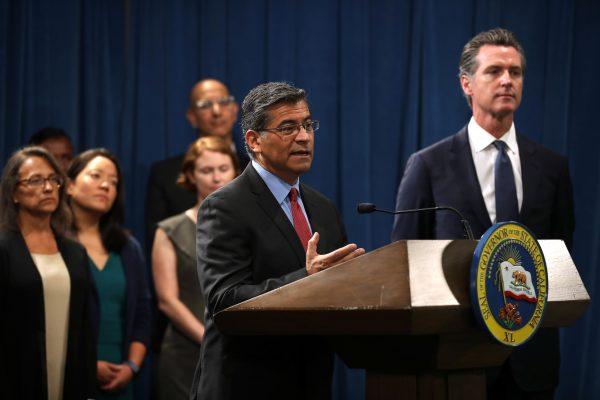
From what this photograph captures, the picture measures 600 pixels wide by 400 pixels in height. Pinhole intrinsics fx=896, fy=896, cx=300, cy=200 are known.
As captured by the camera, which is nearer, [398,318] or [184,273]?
[398,318]

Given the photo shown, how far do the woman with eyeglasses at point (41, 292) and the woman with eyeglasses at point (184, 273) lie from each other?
1.51 feet

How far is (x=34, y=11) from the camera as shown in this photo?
488 centimetres

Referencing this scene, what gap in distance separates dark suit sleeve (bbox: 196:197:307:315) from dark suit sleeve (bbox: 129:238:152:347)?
6.25 feet

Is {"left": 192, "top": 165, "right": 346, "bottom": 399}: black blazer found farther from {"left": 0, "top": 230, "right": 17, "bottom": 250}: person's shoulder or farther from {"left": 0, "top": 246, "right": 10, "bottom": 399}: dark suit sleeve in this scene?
{"left": 0, "top": 230, "right": 17, "bottom": 250}: person's shoulder

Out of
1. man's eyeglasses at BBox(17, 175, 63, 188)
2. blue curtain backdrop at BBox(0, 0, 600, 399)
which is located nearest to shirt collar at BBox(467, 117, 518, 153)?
man's eyeglasses at BBox(17, 175, 63, 188)

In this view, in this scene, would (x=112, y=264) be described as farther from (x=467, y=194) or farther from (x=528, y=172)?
(x=528, y=172)

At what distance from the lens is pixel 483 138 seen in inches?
117

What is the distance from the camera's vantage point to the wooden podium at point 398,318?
1.56m

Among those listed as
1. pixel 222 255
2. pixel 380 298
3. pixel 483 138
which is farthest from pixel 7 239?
pixel 380 298

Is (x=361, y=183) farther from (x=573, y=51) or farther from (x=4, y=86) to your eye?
(x=4, y=86)

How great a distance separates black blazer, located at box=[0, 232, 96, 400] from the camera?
314cm

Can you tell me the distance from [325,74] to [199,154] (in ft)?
3.79

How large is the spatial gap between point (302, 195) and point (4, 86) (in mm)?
3024

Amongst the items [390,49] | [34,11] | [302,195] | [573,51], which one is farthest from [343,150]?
[302,195]
